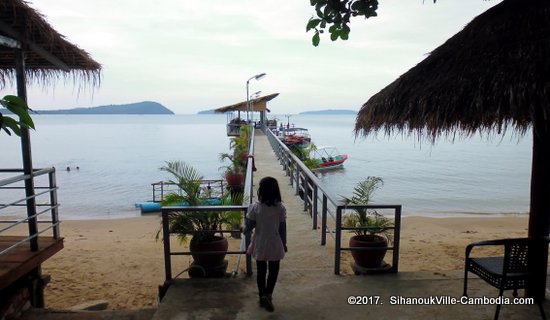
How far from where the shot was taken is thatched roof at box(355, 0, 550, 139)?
261 centimetres

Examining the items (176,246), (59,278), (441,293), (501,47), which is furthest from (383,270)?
(176,246)

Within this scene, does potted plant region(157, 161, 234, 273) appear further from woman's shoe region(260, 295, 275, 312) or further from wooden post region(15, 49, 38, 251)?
wooden post region(15, 49, 38, 251)

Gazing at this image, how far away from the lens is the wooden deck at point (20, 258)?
12.9ft

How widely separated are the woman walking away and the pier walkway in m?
0.29

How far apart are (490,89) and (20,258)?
485 cm

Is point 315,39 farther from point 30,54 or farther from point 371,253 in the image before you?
point 30,54

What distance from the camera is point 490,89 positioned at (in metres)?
2.73

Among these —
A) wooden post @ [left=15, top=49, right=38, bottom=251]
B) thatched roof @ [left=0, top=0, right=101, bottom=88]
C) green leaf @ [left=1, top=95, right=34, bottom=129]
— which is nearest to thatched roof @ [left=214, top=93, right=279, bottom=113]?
thatched roof @ [left=0, top=0, right=101, bottom=88]

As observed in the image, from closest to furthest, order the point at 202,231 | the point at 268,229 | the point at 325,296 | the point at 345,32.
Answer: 1. the point at 345,32
2. the point at 268,229
3. the point at 325,296
4. the point at 202,231

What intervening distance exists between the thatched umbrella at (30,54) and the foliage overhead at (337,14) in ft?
8.45

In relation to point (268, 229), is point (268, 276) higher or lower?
lower

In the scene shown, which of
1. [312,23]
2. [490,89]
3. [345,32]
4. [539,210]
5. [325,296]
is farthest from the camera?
[325,296]

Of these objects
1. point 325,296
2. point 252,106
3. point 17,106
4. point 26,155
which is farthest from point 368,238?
point 252,106

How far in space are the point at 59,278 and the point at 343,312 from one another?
7.65 meters
